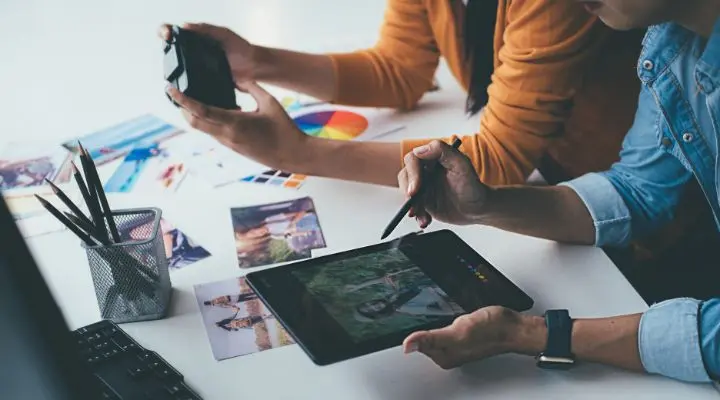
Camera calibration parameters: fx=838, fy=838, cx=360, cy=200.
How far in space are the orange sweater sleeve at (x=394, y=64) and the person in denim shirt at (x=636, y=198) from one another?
1.30 ft

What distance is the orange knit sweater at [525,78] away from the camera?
1180 millimetres

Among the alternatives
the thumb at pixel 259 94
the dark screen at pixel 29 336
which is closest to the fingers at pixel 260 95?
the thumb at pixel 259 94

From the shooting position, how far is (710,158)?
1.05 meters

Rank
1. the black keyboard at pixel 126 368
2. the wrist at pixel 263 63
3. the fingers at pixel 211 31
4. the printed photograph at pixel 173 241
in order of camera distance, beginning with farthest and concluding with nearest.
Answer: the wrist at pixel 263 63, the fingers at pixel 211 31, the printed photograph at pixel 173 241, the black keyboard at pixel 126 368

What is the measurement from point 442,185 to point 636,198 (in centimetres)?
29

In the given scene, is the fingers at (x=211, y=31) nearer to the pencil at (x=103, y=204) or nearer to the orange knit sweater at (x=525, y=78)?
the orange knit sweater at (x=525, y=78)

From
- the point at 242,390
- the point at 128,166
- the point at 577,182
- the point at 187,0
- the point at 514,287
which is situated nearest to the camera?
the point at 242,390

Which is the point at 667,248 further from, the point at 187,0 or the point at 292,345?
the point at 187,0

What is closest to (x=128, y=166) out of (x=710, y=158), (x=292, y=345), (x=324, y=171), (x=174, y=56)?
(x=174, y=56)

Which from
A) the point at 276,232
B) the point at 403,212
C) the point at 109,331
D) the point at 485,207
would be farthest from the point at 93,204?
the point at 485,207

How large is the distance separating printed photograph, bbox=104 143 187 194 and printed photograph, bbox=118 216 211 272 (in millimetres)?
95

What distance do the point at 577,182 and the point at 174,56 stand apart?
1.98 ft

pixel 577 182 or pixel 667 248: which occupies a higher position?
pixel 577 182

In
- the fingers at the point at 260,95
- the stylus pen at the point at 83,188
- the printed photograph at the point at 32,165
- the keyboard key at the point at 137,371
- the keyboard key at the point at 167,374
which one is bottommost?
the keyboard key at the point at 167,374
